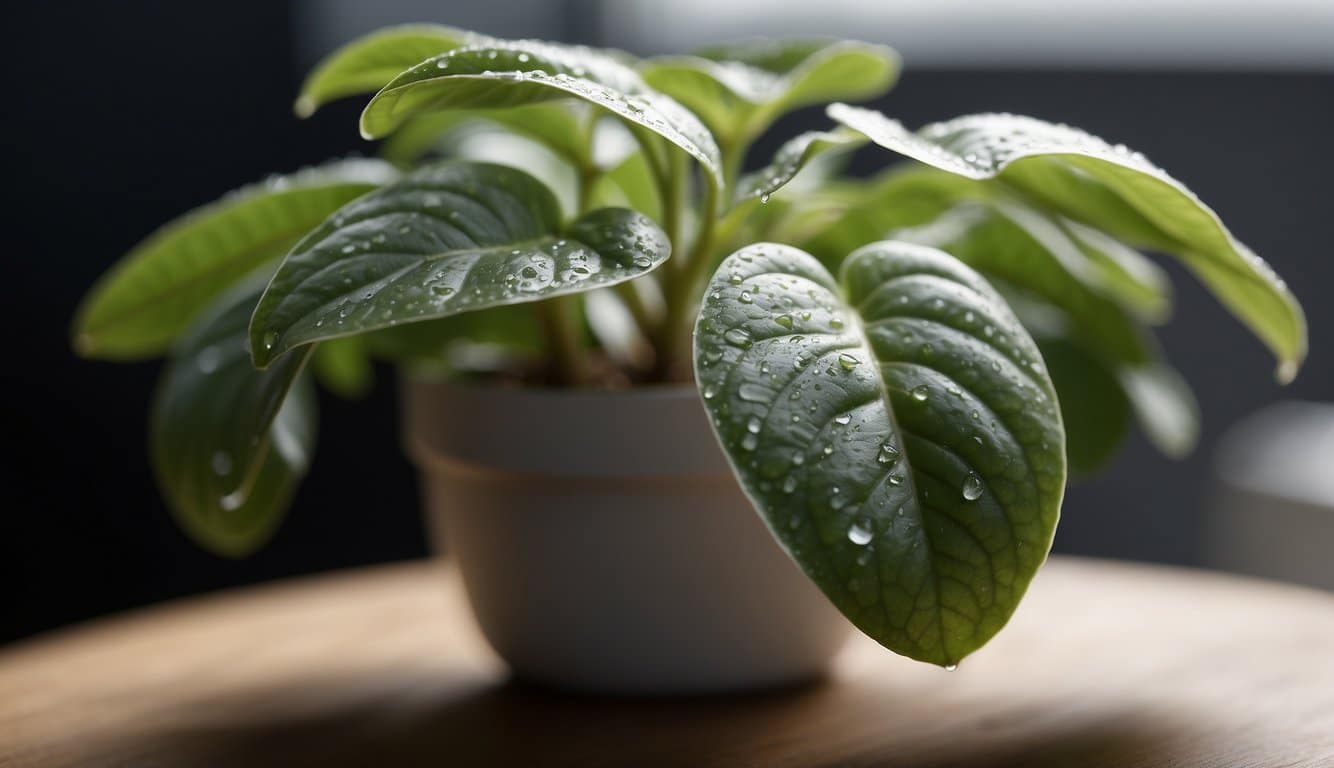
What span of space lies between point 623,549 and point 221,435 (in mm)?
229

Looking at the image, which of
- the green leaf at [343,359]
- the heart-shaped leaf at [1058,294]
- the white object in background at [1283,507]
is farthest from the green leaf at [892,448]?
the white object in background at [1283,507]

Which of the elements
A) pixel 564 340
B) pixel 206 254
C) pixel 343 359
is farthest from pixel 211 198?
pixel 564 340


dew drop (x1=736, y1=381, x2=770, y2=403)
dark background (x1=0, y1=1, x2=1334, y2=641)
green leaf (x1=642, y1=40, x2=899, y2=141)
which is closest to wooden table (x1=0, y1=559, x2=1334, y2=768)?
dew drop (x1=736, y1=381, x2=770, y2=403)

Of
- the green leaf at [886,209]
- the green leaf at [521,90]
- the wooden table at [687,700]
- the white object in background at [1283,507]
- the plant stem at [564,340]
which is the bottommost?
the white object in background at [1283,507]

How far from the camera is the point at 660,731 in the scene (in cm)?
68

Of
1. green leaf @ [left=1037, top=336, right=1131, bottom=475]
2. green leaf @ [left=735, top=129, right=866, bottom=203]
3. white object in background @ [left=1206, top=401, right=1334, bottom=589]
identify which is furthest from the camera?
white object in background @ [left=1206, top=401, right=1334, bottom=589]

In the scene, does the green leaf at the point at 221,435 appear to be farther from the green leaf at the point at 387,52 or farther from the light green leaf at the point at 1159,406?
the light green leaf at the point at 1159,406

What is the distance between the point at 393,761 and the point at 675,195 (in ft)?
1.10

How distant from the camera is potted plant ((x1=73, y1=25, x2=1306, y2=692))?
0.51 metres

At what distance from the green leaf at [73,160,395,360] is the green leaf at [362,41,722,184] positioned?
0.16m

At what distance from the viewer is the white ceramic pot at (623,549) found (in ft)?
2.22

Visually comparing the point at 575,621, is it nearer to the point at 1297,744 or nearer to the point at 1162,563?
the point at 1297,744

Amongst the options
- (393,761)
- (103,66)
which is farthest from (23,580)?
(393,761)

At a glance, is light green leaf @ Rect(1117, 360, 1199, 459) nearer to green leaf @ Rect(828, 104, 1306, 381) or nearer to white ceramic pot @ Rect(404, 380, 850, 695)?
green leaf @ Rect(828, 104, 1306, 381)
